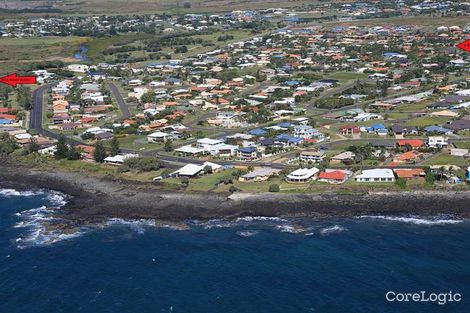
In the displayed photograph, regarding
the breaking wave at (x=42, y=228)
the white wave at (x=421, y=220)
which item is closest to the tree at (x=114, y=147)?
the breaking wave at (x=42, y=228)

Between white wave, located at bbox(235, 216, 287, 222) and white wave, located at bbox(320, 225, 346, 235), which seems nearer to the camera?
white wave, located at bbox(320, 225, 346, 235)

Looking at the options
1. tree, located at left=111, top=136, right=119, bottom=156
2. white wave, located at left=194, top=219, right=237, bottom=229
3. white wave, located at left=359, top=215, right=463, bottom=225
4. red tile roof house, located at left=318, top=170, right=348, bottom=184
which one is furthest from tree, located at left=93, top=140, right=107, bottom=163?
white wave, located at left=359, top=215, right=463, bottom=225

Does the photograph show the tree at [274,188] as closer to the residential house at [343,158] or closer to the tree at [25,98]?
the residential house at [343,158]

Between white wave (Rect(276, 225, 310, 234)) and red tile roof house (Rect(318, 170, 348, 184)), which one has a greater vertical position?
red tile roof house (Rect(318, 170, 348, 184))

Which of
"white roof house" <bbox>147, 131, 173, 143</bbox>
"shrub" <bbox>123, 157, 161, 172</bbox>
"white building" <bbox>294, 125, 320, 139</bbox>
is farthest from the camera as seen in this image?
"white roof house" <bbox>147, 131, 173, 143</bbox>

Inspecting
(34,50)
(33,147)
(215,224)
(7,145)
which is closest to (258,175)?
(215,224)

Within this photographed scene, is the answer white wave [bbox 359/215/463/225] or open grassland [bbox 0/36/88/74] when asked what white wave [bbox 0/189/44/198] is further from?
open grassland [bbox 0/36/88/74]
